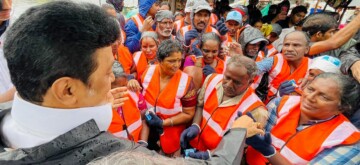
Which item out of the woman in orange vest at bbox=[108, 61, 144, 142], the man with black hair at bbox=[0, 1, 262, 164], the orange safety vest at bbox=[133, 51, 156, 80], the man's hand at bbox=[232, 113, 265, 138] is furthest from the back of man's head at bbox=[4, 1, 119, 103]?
the orange safety vest at bbox=[133, 51, 156, 80]

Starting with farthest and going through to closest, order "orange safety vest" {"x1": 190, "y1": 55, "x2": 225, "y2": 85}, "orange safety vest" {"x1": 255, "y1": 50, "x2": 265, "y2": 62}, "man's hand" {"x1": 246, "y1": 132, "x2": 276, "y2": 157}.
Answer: "orange safety vest" {"x1": 255, "y1": 50, "x2": 265, "y2": 62} → "orange safety vest" {"x1": 190, "y1": 55, "x2": 225, "y2": 85} → "man's hand" {"x1": 246, "y1": 132, "x2": 276, "y2": 157}

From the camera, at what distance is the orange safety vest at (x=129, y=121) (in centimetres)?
211

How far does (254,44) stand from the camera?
3.45 m

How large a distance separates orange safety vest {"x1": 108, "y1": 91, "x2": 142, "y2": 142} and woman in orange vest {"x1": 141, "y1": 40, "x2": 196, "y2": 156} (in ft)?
0.47

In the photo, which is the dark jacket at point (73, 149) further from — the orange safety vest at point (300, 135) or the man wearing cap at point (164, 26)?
the man wearing cap at point (164, 26)

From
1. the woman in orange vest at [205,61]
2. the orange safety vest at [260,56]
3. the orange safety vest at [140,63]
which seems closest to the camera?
the woman in orange vest at [205,61]

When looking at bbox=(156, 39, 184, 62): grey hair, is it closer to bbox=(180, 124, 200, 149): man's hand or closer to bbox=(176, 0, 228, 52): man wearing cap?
bbox=(180, 124, 200, 149): man's hand

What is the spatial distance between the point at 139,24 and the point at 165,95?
84.4 inches

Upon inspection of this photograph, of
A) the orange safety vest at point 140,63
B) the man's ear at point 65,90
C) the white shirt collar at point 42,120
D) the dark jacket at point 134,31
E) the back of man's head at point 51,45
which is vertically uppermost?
the back of man's head at point 51,45

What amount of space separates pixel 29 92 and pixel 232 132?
93 centimetres

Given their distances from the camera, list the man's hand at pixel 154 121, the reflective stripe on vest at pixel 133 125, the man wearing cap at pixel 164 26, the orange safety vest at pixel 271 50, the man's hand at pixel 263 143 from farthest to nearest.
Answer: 1. the orange safety vest at pixel 271 50
2. the man wearing cap at pixel 164 26
3. the man's hand at pixel 154 121
4. the reflective stripe on vest at pixel 133 125
5. the man's hand at pixel 263 143

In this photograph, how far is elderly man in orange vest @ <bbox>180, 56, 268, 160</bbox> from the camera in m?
2.07

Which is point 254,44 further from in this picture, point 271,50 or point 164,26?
point 164,26

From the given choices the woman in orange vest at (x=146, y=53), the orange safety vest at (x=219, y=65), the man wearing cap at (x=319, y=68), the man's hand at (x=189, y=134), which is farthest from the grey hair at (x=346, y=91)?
the woman in orange vest at (x=146, y=53)
